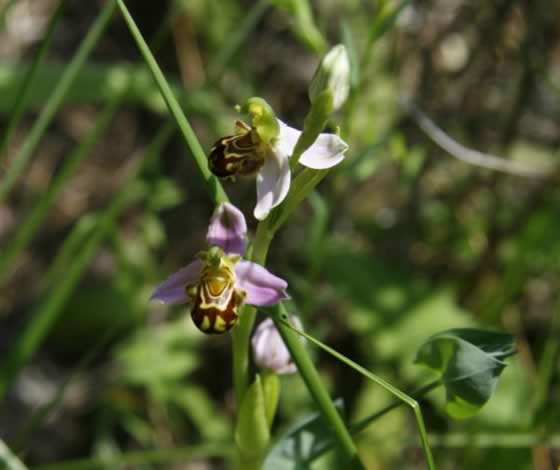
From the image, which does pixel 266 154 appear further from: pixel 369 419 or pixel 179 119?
A: pixel 369 419

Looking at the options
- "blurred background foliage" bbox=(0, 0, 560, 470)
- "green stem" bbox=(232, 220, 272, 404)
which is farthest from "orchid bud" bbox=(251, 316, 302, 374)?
"blurred background foliage" bbox=(0, 0, 560, 470)

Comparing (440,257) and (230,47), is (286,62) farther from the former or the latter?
(230,47)

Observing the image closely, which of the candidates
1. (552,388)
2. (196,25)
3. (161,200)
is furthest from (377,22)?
(196,25)

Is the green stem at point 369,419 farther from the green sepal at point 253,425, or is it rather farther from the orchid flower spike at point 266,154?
the orchid flower spike at point 266,154

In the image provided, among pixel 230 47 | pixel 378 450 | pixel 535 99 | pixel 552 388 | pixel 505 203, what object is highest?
pixel 230 47

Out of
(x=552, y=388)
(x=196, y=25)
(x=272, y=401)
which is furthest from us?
(x=196, y=25)

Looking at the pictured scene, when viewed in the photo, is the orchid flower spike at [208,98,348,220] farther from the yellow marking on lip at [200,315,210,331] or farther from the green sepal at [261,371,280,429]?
the green sepal at [261,371,280,429]
